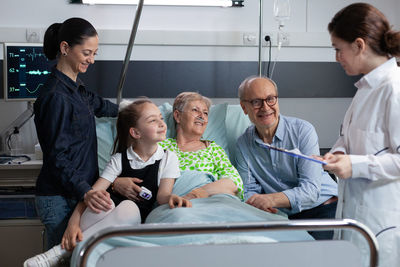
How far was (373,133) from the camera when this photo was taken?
1.81 metres

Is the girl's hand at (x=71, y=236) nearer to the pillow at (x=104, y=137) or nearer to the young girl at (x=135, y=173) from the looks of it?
the young girl at (x=135, y=173)

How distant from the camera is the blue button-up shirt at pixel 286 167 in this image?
2516mm

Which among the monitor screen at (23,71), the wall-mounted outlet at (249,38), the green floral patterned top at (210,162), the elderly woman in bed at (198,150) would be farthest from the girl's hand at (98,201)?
the wall-mounted outlet at (249,38)

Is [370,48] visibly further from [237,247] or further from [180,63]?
[180,63]

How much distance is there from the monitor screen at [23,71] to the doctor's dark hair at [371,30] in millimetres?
1976

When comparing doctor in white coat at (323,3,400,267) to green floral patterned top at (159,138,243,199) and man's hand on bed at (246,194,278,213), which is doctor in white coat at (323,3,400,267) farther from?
green floral patterned top at (159,138,243,199)

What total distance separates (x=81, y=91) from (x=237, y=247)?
126cm

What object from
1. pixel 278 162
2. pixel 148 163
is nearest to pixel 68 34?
pixel 148 163

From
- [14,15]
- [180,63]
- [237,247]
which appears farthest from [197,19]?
[237,247]

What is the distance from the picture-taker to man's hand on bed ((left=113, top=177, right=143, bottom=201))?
2371 millimetres

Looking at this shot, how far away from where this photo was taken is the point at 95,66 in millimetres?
3604

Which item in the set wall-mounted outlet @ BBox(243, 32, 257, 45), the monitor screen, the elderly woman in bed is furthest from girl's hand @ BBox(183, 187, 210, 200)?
wall-mounted outlet @ BBox(243, 32, 257, 45)

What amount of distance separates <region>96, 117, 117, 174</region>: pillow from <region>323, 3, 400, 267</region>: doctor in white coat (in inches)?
52.3

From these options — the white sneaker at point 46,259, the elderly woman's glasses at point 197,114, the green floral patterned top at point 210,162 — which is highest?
the elderly woman's glasses at point 197,114
